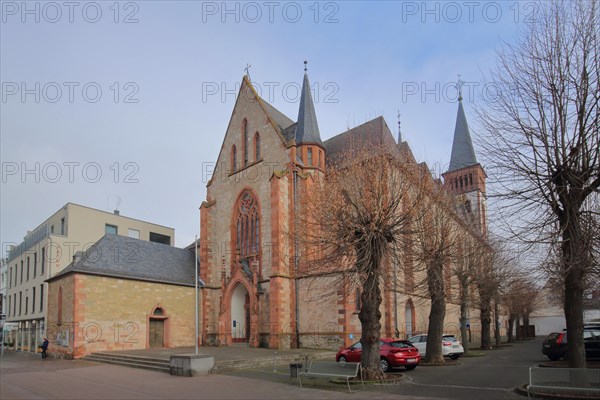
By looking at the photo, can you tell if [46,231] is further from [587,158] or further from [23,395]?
[587,158]

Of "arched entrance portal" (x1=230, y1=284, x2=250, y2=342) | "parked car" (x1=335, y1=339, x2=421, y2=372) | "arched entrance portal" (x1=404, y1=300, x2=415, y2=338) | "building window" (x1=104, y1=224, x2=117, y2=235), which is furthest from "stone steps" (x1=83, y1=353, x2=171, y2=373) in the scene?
"building window" (x1=104, y1=224, x2=117, y2=235)

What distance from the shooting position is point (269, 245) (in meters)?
31.1

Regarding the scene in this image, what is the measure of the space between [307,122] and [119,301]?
660 inches

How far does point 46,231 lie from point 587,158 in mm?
53302

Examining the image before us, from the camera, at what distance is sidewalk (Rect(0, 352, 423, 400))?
12.9m

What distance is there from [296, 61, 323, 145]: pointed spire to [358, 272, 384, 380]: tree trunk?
17.6 m

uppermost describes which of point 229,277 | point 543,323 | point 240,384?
point 229,277

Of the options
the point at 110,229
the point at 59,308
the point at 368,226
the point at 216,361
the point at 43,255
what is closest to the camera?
the point at 368,226

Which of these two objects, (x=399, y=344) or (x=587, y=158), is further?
(x=399, y=344)

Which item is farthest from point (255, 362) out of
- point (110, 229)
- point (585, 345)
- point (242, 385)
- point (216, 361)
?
point (110, 229)

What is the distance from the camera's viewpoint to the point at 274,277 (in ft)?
95.6

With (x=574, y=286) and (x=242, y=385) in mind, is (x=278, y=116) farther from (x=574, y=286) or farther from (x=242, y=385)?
(x=574, y=286)

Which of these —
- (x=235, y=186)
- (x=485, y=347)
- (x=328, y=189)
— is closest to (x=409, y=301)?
(x=485, y=347)

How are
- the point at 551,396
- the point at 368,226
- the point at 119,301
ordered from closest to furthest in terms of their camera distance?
1. the point at 551,396
2. the point at 368,226
3. the point at 119,301
